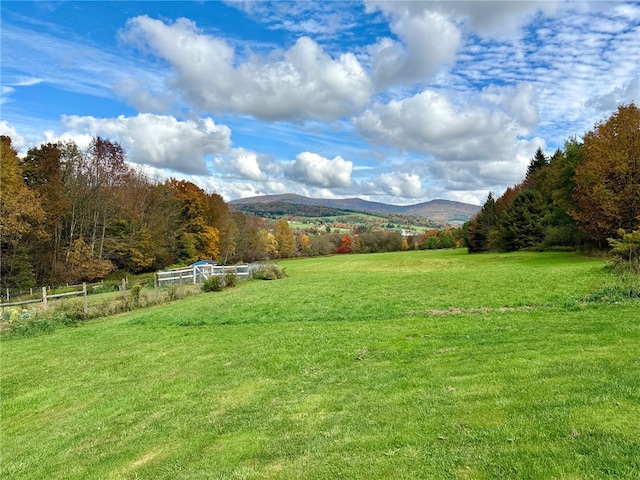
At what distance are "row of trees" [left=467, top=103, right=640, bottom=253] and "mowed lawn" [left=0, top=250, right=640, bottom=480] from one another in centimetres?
2463

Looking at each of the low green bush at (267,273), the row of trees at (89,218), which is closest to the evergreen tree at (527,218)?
the low green bush at (267,273)

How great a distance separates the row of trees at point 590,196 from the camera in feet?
109

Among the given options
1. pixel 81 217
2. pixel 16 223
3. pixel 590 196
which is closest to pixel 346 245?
pixel 590 196

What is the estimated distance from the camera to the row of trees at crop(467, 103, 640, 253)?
109 feet

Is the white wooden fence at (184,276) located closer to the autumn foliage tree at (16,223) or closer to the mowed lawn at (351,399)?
the autumn foliage tree at (16,223)

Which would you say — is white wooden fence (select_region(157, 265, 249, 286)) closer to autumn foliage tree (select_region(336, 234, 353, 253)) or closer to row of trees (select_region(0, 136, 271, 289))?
row of trees (select_region(0, 136, 271, 289))

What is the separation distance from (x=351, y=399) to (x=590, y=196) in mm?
37969

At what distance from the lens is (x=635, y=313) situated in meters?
9.71

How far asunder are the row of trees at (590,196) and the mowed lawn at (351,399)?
80.8 ft

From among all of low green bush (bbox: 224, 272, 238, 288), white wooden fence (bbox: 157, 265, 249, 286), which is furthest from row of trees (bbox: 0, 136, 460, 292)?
low green bush (bbox: 224, 272, 238, 288)

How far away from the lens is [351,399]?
6312 millimetres

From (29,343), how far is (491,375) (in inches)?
650

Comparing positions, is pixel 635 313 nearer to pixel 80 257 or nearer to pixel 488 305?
pixel 488 305

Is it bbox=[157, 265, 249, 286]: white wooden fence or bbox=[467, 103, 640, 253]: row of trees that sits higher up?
bbox=[467, 103, 640, 253]: row of trees
